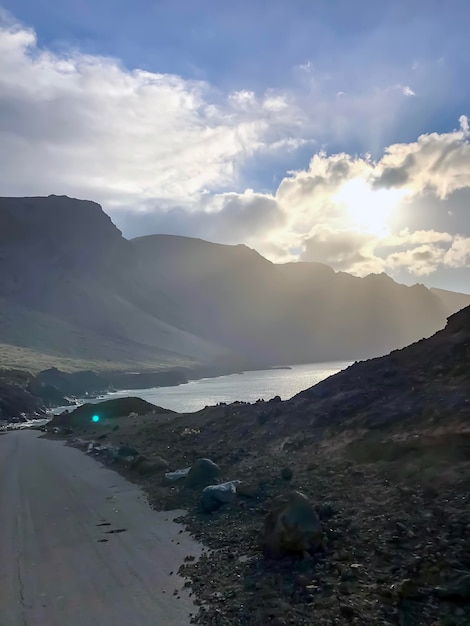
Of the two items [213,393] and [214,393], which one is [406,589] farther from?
[214,393]

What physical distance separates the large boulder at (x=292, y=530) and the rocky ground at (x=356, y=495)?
0.79 ft

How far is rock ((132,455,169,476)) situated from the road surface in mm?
1090

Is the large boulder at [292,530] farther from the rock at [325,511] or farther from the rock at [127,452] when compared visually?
the rock at [127,452]

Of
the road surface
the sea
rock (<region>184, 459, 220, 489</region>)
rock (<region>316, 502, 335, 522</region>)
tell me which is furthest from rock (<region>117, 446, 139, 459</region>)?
the sea

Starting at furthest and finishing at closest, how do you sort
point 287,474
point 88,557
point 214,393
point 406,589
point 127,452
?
point 214,393
point 127,452
point 287,474
point 88,557
point 406,589

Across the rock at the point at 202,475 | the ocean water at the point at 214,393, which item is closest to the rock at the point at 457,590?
the rock at the point at 202,475

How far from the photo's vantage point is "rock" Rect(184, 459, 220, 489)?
1631 centimetres

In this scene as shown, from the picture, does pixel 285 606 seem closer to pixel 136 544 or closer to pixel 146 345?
pixel 136 544

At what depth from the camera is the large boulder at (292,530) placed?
9320mm

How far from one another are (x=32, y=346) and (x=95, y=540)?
14469 centimetres

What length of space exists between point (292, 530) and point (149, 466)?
1133 cm

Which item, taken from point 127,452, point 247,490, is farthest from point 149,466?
point 247,490

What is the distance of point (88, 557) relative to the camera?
11.0m

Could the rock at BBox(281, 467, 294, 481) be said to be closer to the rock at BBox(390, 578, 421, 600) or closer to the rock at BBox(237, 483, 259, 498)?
the rock at BBox(237, 483, 259, 498)
